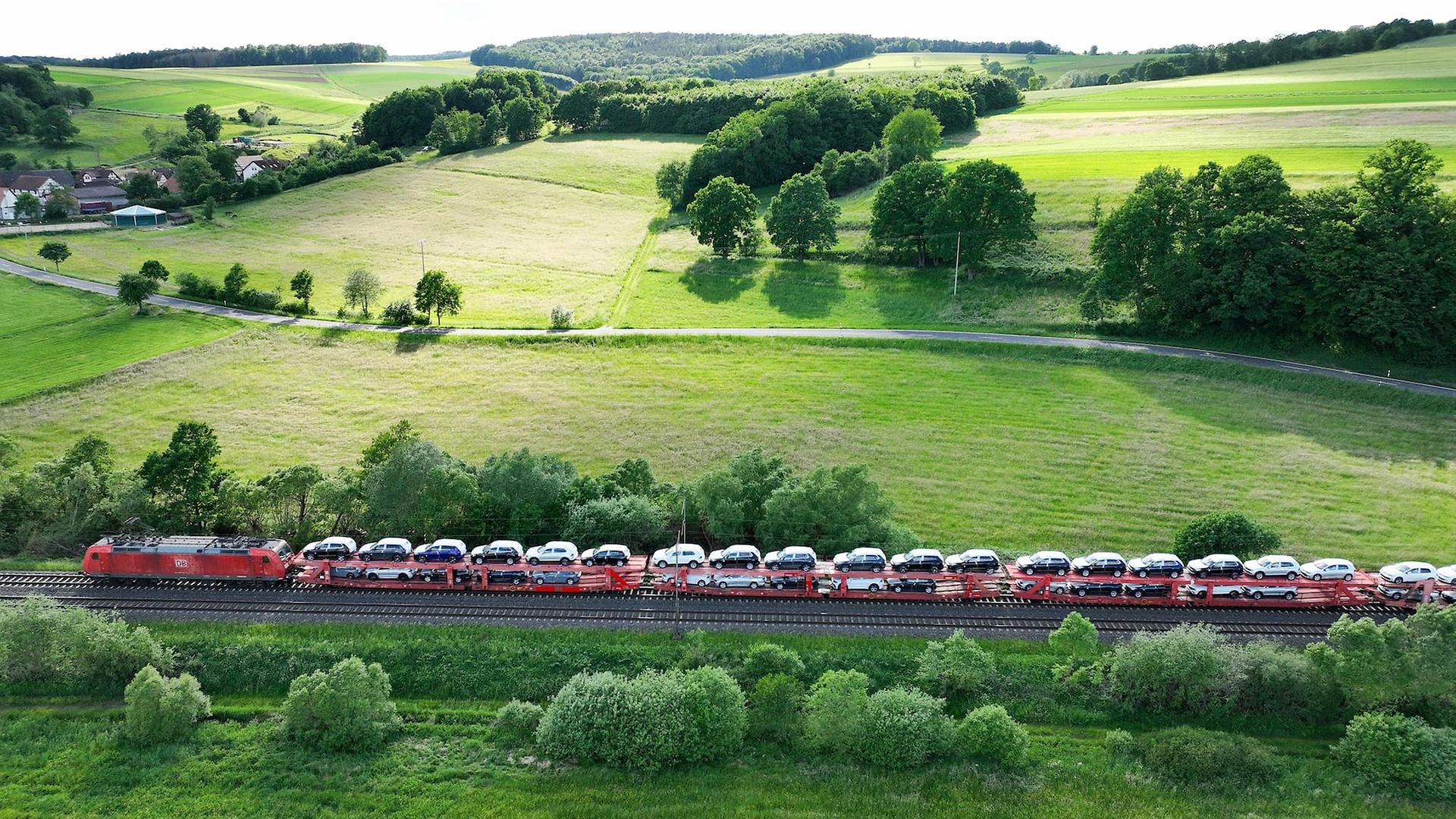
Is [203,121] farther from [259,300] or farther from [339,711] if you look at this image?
[339,711]

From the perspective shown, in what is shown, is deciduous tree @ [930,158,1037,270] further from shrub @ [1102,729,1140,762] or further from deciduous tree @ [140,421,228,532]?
deciduous tree @ [140,421,228,532]

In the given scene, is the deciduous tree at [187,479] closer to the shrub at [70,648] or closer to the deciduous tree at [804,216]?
the shrub at [70,648]

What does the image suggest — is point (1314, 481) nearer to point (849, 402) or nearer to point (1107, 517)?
point (1107, 517)

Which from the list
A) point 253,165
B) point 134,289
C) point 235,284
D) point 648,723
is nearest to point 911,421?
point 648,723

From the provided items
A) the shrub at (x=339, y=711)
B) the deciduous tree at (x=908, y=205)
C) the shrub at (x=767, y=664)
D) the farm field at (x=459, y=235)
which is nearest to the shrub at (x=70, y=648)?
the shrub at (x=339, y=711)

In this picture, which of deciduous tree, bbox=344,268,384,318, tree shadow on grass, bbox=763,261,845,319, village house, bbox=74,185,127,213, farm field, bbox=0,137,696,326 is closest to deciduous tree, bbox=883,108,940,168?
tree shadow on grass, bbox=763,261,845,319

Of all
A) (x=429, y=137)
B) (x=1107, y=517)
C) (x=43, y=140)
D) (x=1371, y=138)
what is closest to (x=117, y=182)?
(x=43, y=140)
